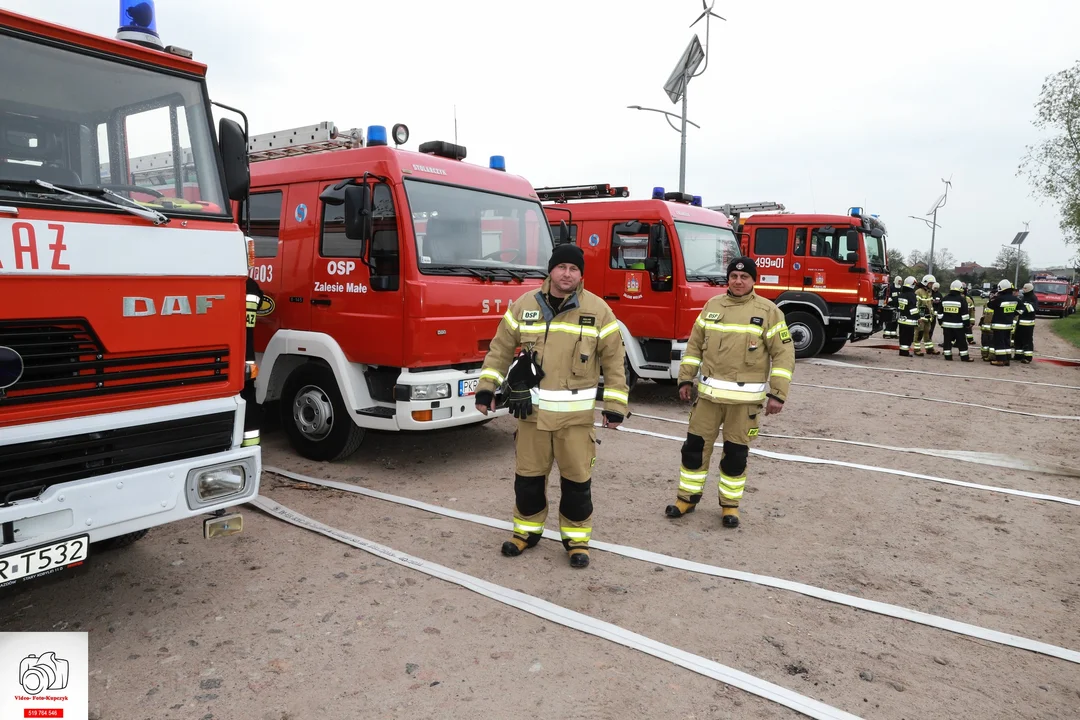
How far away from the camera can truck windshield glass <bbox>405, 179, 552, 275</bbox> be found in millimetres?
5285

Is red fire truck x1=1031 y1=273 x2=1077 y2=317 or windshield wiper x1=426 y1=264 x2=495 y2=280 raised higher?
windshield wiper x1=426 y1=264 x2=495 y2=280

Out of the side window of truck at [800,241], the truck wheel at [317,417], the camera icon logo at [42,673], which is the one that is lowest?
the camera icon logo at [42,673]

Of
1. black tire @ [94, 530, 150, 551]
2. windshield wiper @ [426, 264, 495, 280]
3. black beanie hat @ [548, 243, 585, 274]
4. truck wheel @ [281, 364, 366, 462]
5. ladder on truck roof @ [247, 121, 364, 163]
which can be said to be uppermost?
ladder on truck roof @ [247, 121, 364, 163]

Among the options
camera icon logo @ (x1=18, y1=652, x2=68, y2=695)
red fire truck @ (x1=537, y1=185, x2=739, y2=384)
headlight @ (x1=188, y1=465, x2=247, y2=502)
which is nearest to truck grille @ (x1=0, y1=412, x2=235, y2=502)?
headlight @ (x1=188, y1=465, x2=247, y2=502)

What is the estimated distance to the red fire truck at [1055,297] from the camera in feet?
117

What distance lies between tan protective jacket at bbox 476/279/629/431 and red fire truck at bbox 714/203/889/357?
10170mm

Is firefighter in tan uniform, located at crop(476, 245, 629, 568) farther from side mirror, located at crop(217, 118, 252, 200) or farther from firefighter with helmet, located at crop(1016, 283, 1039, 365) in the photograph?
firefighter with helmet, located at crop(1016, 283, 1039, 365)

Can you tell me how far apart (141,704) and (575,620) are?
183 centimetres

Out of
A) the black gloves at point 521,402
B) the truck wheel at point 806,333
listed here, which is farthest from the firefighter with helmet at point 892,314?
the black gloves at point 521,402

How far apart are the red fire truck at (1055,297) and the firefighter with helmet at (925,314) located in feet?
88.2

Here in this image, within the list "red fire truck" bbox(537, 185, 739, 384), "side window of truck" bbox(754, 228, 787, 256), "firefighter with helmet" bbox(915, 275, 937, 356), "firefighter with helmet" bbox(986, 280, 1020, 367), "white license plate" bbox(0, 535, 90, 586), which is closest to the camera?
"white license plate" bbox(0, 535, 90, 586)

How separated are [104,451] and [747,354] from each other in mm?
3622

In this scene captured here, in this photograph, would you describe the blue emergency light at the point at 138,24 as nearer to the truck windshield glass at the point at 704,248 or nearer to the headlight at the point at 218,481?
the headlight at the point at 218,481

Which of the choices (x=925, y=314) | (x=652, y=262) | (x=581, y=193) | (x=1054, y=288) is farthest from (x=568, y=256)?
(x=1054, y=288)
